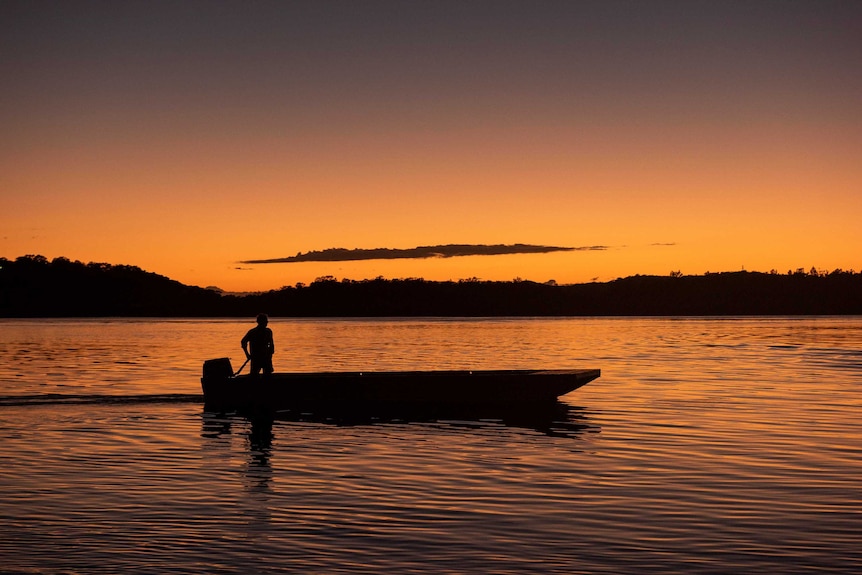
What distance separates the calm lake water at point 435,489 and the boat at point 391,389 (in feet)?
3.86

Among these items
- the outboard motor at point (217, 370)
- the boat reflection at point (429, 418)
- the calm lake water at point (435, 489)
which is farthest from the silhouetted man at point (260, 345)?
the calm lake water at point (435, 489)

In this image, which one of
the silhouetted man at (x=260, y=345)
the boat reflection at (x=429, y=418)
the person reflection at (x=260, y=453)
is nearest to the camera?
the person reflection at (x=260, y=453)

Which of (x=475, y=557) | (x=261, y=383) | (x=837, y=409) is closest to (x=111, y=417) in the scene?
(x=261, y=383)

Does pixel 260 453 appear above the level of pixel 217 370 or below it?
below

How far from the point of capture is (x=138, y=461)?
825 inches

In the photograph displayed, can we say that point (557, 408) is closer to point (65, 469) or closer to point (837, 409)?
point (837, 409)

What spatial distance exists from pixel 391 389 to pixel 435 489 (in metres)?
15.7

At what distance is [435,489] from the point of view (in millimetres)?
17359

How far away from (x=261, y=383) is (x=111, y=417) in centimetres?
493

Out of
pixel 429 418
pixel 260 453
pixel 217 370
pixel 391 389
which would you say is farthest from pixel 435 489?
pixel 217 370

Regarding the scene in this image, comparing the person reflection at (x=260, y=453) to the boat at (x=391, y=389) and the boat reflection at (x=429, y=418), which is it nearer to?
the boat reflection at (x=429, y=418)

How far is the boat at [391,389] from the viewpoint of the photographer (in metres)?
32.8

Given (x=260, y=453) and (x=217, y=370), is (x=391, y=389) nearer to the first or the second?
(x=217, y=370)

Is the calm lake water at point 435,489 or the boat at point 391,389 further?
the boat at point 391,389
